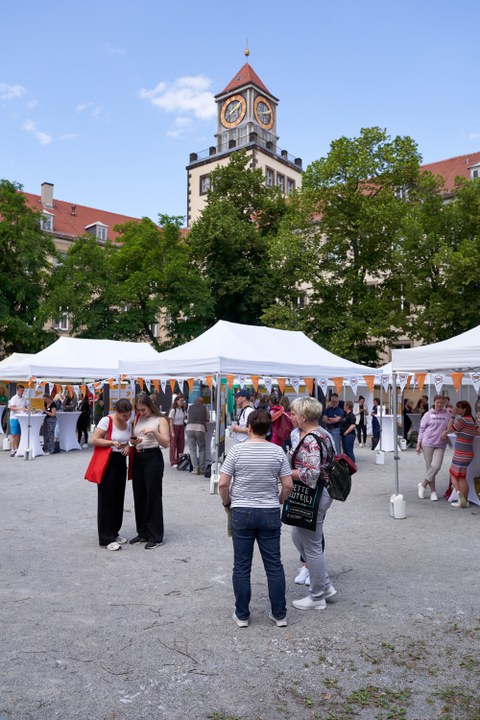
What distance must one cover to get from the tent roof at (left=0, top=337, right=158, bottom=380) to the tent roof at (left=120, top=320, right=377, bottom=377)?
10.6ft

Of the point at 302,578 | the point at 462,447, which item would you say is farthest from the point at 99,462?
the point at 462,447

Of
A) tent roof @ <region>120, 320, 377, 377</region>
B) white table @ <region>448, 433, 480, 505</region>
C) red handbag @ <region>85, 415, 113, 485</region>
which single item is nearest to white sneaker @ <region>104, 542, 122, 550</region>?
red handbag @ <region>85, 415, 113, 485</region>

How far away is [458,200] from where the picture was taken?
27422 mm

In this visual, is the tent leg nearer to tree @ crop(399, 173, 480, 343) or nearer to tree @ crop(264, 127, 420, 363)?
tree @ crop(399, 173, 480, 343)

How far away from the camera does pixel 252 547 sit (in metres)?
4.65

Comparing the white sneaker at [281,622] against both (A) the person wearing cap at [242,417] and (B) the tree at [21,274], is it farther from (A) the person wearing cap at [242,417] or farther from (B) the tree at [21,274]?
(B) the tree at [21,274]

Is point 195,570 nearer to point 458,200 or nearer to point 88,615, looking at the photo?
point 88,615

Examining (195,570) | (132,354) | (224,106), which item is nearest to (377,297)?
(132,354)

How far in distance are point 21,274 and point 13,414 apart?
18.4 m

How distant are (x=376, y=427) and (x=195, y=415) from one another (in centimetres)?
731

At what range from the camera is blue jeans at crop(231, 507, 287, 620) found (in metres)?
4.59

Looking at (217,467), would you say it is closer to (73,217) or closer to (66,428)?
(66,428)

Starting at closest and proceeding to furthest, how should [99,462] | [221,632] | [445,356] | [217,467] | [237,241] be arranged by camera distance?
[221,632], [99,462], [445,356], [217,467], [237,241]

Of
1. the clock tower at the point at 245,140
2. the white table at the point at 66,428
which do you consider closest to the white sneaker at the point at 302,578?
the white table at the point at 66,428
